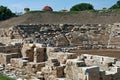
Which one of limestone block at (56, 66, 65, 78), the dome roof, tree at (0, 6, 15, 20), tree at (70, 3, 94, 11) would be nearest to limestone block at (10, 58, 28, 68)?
limestone block at (56, 66, 65, 78)

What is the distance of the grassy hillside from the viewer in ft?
153

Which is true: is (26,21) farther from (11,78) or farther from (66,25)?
(11,78)

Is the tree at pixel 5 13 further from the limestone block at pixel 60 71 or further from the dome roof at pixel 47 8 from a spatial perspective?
the limestone block at pixel 60 71

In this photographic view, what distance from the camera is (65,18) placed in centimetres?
4925

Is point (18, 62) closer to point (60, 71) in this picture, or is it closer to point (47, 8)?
point (60, 71)

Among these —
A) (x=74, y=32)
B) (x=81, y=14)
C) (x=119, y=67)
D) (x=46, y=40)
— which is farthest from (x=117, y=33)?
(x=119, y=67)

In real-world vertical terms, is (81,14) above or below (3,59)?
above

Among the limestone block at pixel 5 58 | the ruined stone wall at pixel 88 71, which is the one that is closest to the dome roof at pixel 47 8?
the limestone block at pixel 5 58

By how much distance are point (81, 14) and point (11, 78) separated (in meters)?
36.6

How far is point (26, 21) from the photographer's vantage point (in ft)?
158

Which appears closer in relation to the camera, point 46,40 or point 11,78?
point 11,78

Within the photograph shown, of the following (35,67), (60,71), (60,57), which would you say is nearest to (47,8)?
(60,57)

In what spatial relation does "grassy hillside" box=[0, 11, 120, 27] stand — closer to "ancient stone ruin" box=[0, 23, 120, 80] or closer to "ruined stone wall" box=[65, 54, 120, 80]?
"ancient stone ruin" box=[0, 23, 120, 80]

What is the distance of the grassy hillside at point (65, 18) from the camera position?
46.5 meters
